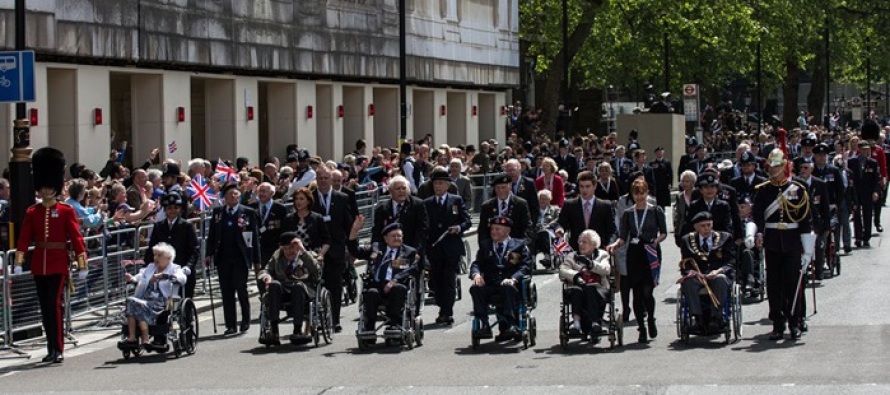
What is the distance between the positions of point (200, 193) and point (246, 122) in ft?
51.7

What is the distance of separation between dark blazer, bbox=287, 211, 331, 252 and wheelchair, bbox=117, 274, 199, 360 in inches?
71.1

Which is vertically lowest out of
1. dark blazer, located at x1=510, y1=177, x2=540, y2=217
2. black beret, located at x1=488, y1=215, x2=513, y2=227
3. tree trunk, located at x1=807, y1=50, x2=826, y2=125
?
black beret, located at x1=488, y1=215, x2=513, y2=227

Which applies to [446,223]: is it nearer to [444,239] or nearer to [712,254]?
[444,239]

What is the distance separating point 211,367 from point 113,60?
17.5 m

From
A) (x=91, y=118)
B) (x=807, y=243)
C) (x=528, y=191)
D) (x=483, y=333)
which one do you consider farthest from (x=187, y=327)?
(x=91, y=118)

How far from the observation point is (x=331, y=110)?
4669cm

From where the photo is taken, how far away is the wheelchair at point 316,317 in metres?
18.7

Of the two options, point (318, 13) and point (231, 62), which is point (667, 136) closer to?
point (318, 13)

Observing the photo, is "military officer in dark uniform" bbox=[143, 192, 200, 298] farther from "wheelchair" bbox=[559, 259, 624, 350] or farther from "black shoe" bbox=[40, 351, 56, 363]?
"wheelchair" bbox=[559, 259, 624, 350]

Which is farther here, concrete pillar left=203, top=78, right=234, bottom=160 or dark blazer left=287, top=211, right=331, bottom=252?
concrete pillar left=203, top=78, right=234, bottom=160

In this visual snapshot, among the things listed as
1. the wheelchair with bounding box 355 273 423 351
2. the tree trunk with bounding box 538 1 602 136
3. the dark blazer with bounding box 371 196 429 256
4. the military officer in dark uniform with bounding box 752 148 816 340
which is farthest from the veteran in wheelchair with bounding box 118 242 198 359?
the tree trunk with bounding box 538 1 602 136

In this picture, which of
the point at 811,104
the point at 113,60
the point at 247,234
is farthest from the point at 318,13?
the point at 811,104

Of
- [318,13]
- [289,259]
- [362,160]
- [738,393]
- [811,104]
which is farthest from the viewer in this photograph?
[811,104]

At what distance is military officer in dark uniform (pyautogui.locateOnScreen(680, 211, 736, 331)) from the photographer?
59.0 feet
